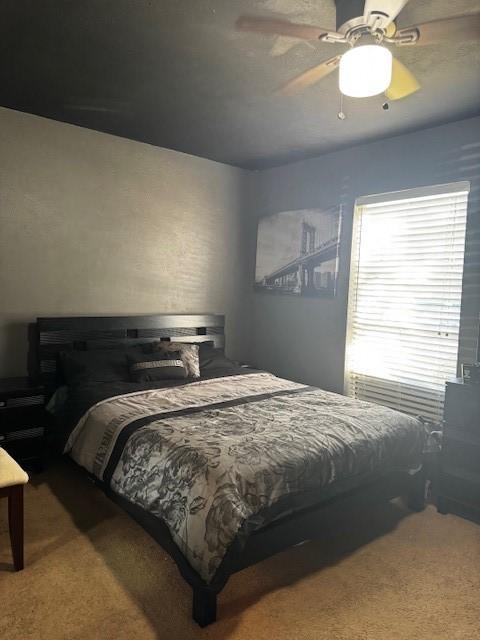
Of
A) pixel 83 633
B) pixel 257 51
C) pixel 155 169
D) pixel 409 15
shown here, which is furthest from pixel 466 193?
pixel 83 633

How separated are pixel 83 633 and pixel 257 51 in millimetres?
2825

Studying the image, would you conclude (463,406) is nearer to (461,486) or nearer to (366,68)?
(461,486)

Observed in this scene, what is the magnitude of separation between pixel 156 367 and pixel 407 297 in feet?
6.78

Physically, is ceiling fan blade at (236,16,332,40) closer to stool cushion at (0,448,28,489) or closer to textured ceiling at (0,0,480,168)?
textured ceiling at (0,0,480,168)

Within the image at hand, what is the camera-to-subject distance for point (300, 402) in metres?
3.11

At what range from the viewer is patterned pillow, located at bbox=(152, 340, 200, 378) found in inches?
147

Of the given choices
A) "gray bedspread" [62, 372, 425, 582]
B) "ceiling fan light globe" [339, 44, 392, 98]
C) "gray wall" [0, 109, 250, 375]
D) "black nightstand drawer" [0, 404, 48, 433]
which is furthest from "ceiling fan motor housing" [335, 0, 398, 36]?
"black nightstand drawer" [0, 404, 48, 433]

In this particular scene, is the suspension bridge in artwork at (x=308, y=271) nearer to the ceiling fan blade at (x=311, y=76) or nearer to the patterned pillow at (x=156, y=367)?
the patterned pillow at (x=156, y=367)

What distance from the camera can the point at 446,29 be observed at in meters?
1.86

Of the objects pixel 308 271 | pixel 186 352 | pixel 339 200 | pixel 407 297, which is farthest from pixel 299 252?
pixel 186 352

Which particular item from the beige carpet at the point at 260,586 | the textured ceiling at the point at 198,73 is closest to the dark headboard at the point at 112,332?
the beige carpet at the point at 260,586

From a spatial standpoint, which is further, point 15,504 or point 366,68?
point 15,504

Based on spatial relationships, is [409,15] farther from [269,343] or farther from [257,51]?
[269,343]

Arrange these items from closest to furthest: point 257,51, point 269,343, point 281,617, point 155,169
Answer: point 281,617 → point 257,51 → point 155,169 → point 269,343
